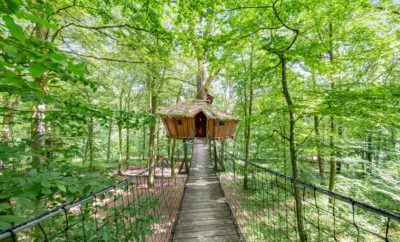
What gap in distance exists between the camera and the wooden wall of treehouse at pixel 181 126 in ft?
16.1

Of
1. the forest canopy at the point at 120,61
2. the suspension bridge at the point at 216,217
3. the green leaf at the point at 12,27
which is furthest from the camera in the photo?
the suspension bridge at the point at 216,217

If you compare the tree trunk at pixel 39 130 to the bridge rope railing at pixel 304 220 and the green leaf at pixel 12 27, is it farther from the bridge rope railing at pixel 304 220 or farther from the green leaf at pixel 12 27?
the bridge rope railing at pixel 304 220

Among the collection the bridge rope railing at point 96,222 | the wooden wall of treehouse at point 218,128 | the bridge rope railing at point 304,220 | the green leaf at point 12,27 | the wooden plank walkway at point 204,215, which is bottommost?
the bridge rope railing at point 304,220

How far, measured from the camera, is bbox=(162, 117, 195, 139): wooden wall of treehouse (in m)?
4.89

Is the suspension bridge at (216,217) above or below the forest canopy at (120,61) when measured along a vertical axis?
below

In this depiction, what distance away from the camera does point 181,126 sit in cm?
495

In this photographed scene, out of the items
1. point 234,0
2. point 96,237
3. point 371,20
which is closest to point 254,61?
point 371,20

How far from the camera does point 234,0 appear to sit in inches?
94.4

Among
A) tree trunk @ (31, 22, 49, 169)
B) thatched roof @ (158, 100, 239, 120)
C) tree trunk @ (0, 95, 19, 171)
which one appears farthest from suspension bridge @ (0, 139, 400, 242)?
thatched roof @ (158, 100, 239, 120)

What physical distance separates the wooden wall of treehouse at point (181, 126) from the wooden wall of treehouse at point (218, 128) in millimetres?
502

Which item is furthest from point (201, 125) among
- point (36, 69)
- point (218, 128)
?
point (36, 69)

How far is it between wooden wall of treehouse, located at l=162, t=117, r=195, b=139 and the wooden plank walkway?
2.07m

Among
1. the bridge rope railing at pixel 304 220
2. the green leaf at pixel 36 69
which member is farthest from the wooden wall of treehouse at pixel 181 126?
the green leaf at pixel 36 69

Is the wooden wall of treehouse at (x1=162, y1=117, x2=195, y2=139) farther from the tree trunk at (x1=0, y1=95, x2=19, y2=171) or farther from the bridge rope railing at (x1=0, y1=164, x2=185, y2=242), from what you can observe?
the tree trunk at (x1=0, y1=95, x2=19, y2=171)
